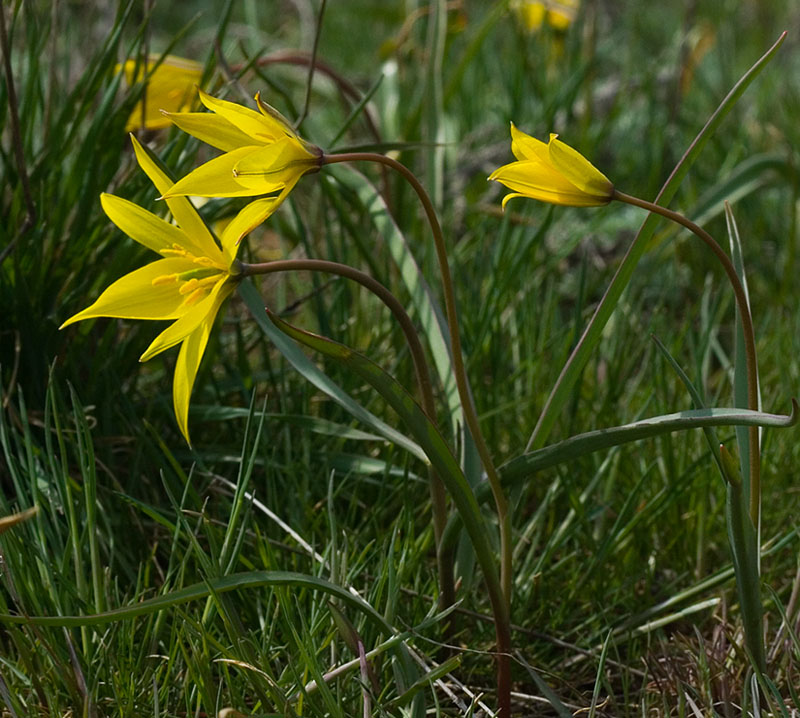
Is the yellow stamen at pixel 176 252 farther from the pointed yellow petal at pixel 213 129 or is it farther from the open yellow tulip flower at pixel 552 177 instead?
the open yellow tulip flower at pixel 552 177

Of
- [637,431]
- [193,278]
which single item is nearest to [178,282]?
[193,278]

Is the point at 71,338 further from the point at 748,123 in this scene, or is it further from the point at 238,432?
the point at 748,123

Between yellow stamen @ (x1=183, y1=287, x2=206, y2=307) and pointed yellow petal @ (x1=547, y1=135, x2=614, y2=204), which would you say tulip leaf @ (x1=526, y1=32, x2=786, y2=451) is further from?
yellow stamen @ (x1=183, y1=287, x2=206, y2=307)

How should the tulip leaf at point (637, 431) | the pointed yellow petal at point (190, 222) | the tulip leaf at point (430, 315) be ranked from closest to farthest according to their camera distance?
1. the tulip leaf at point (637, 431)
2. the pointed yellow petal at point (190, 222)
3. the tulip leaf at point (430, 315)

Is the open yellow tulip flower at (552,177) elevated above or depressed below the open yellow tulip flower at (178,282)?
above

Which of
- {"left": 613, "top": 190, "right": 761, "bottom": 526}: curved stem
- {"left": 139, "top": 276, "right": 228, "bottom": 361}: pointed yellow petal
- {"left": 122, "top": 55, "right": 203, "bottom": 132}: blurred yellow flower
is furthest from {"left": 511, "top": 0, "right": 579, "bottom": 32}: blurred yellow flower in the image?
{"left": 139, "top": 276, "right": 228, "bottom": 361}: pointed yellow petal

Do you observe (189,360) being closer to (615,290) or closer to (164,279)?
(164,279)

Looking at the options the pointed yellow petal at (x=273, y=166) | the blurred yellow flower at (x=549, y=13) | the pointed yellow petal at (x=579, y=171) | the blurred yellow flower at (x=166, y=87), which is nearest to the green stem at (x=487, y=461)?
the pointed yellow petal at (x=273, y=166)

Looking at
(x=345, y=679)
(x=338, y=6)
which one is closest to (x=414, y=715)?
(x=345, y=679)
